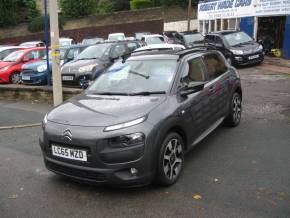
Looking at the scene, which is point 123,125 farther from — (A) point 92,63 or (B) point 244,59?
(B) point 244,59

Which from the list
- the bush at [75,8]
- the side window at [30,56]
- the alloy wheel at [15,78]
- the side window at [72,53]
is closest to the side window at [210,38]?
the side window at [72,53]

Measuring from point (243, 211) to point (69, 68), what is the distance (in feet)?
30.1

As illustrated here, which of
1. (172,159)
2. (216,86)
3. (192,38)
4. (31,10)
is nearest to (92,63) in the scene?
(216,86)

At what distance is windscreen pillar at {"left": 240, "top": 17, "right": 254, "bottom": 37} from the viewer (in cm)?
2077

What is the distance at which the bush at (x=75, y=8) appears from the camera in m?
44.7

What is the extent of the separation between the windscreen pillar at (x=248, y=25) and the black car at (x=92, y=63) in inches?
402

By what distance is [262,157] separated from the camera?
5.54 metres

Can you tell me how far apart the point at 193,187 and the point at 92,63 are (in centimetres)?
809

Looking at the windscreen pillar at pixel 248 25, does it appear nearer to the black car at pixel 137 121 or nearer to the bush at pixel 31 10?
the black car at pixel 137 121

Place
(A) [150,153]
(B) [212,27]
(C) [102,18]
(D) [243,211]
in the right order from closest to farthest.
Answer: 1. (D) [243,211]
2. (A) [150,153]
3. (B) [212,27]
4. (C) [102,18]

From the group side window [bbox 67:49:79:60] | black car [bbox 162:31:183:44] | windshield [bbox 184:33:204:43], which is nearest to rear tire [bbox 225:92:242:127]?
side window [bbox 67:49:79:60]

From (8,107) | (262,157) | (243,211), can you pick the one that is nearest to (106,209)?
(243,211)

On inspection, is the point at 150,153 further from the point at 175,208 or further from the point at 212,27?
the point at 212,27

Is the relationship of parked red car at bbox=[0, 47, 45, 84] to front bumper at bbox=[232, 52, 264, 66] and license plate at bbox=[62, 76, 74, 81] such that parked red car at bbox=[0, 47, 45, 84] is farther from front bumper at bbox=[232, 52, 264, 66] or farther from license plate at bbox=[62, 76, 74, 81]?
front bumper at bbox=[232, 52, 264, 66]
